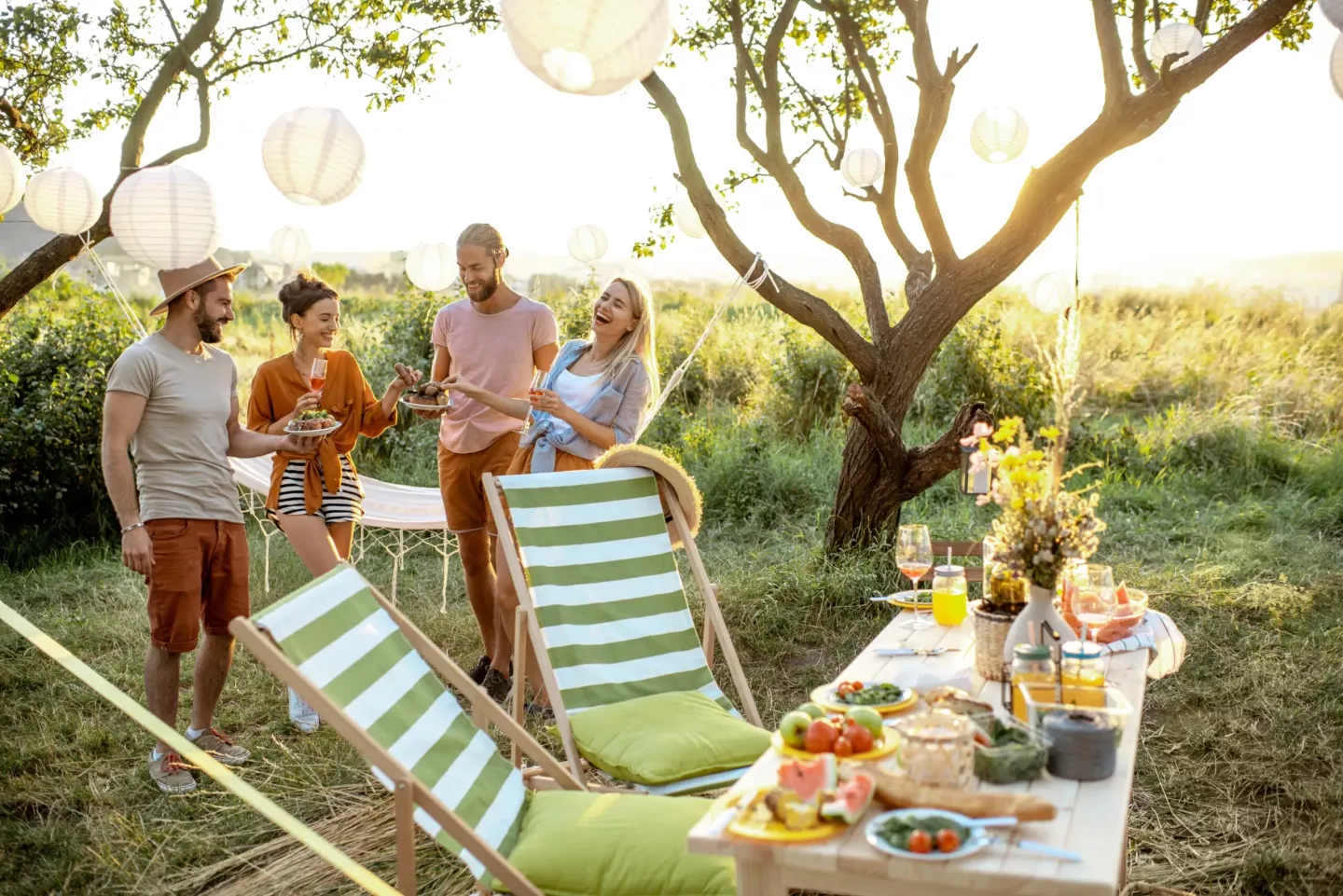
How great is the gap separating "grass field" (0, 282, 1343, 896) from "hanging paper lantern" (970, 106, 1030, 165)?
1.83 meters

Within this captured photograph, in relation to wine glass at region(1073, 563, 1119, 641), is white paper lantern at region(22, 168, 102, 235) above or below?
above

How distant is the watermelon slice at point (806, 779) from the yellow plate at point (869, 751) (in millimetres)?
107

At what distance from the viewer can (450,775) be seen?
245 centimetres

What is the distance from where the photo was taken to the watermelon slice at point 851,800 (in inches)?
69.5

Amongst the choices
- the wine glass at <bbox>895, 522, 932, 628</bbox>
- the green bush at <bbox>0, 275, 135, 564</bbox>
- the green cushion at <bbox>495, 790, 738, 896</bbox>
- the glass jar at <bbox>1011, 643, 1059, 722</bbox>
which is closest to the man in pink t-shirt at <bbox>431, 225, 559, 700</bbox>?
the wine glass at <bbox>895, 522, 932, 628</bbox>

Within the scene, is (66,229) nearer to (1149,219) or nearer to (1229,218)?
(1149,219)

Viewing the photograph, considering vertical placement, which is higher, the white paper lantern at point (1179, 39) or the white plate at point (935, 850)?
the white paper lantern at point (1179, 39)

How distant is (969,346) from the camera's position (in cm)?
894

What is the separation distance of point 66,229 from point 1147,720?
440cm

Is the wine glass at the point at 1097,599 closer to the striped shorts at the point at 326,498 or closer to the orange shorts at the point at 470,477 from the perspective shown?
the orange shorts at the point at 470,477

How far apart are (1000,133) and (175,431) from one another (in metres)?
3.57

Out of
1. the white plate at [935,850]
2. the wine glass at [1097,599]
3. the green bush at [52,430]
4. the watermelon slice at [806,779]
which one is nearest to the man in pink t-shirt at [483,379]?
the wine glass at [1097,599]

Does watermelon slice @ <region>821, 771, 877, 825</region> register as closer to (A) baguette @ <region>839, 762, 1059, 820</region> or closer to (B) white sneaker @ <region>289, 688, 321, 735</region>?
(A) baguette @ <region>839, 762, 1059, 820</region>

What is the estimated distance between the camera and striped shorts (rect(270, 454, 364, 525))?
4.00 metres
